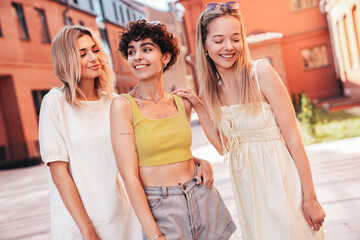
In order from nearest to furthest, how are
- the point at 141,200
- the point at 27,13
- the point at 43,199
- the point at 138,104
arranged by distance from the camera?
1. the point at 141,200
2. the point at 138,104
3. the point at 43,199
4. the point at 27,13

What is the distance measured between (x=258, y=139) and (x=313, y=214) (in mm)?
488

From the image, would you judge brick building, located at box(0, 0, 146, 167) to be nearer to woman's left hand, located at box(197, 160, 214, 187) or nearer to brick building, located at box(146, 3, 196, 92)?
woman's left hand, located at box(197, 160, 214, 187)

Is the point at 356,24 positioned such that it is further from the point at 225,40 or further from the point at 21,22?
the point at 21,22

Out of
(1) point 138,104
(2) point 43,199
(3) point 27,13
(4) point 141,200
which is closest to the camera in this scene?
(4) point 141,200

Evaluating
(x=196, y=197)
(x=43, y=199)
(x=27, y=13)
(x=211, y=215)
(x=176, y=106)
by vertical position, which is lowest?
(x=43, y=199)

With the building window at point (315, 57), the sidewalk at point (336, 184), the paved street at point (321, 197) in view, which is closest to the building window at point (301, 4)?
the building window at point (315, 57)

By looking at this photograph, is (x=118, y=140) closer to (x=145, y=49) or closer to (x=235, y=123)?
(x=145, y=49)

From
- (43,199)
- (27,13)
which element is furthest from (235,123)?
(27,13)

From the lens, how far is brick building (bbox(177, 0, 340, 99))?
60.0 ft

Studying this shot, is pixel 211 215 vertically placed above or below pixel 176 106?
below

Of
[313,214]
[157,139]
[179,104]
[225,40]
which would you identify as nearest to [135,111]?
[157,139]

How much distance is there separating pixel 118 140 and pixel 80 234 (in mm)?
648

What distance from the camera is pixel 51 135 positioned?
2.03m

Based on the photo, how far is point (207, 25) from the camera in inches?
81.2
